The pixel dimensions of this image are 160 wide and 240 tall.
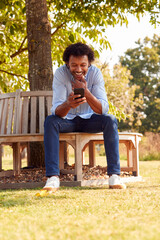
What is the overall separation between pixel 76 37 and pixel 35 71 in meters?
1.95

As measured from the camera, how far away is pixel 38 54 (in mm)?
4758

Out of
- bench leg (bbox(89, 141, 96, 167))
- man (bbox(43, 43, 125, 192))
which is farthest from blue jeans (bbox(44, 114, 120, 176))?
bench leg (bbox(89, 141, 96, 167))

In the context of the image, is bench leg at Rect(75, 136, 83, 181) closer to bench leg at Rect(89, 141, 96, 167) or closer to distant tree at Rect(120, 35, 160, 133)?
bench leg at Rect(89, 141, 96, 167)

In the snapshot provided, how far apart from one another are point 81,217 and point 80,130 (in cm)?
186

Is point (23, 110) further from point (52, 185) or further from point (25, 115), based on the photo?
point (52, 185)

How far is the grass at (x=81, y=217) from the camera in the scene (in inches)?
57.7

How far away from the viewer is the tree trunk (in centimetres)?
475

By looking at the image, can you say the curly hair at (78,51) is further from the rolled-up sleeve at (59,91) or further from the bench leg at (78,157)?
the bench leg at (78,157)

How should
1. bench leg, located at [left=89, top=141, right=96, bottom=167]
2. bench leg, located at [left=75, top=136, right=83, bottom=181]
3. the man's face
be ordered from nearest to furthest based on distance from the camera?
the man's face
bench leg, located at [left=75, top=136, right=83, bottom=181]
bench leg, located at [left=89, top=141, right=96, bottom=167]

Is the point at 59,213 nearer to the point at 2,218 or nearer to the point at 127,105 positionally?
the point at 2,218

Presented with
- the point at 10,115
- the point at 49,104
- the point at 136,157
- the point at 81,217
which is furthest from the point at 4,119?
the point at 81,217

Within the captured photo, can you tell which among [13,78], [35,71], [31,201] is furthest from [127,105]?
[31,201]

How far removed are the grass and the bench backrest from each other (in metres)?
1.47

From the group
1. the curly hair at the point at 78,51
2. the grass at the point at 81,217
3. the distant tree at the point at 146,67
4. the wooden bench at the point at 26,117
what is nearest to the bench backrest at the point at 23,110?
the wooden bench at the point at 26,117
